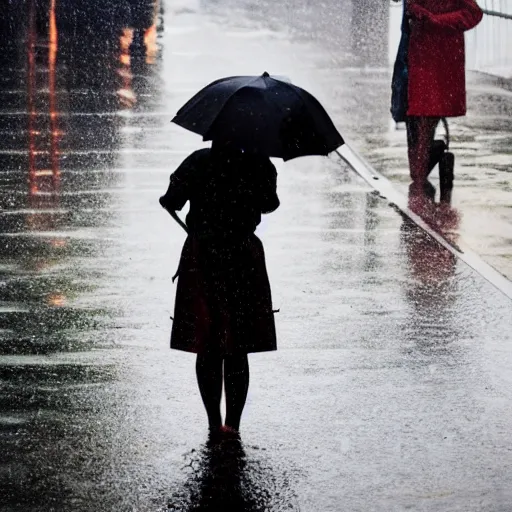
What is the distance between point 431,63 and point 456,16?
48 centimetres

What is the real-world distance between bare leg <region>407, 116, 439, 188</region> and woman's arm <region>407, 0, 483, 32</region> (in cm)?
91

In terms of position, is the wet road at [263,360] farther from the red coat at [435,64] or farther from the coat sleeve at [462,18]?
the coat sleeve at [462,18]

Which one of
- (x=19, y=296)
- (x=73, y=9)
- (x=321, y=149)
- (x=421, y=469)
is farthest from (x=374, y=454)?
(x=73, y=9)

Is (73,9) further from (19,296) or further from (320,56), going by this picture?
(19,296)

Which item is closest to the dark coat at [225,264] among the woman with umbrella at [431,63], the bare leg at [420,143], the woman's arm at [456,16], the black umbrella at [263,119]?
the black umbrella at [263,119]

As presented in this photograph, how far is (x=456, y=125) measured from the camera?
56.6 feet

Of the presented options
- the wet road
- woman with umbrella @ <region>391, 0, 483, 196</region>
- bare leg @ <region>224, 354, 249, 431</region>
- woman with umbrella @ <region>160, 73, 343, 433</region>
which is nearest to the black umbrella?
woman with umbrella @ <region>160, 73, 343, 433</region>

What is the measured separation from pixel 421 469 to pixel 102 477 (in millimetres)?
1381

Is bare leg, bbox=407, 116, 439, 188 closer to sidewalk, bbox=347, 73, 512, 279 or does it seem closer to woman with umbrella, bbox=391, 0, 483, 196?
woman with umbrella, bbox=391, 0, 483, 196

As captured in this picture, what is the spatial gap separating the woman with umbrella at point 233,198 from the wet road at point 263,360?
0.57 m

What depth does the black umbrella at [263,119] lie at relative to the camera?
6492 mm

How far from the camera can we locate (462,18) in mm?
12930

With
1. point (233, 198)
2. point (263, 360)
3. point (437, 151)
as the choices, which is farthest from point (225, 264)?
point (437, 151)

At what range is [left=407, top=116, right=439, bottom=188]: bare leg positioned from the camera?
44.0 ft
